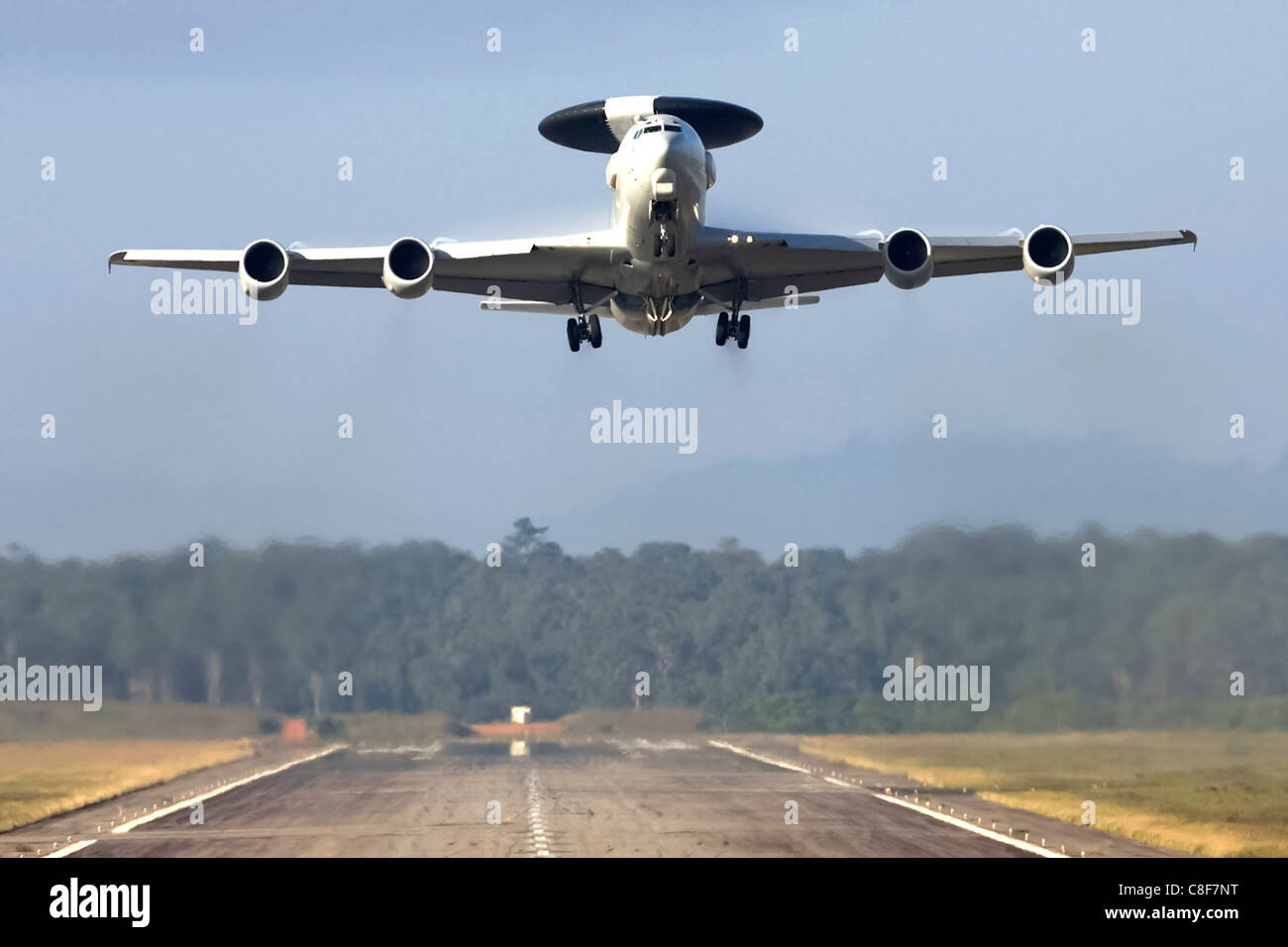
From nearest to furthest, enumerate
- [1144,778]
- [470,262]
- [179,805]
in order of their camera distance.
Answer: [470,262] < [1144,778] < [179,805]

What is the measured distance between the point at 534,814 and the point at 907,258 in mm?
19080

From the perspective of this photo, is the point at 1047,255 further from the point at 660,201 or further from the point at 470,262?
the point at 470,262

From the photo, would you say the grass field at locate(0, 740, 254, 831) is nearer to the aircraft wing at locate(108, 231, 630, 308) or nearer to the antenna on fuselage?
the aircraft wing at locate(108, 231, 630, 308)

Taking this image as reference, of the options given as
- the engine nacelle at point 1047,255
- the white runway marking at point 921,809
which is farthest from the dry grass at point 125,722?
the engine nacelle at point 1047,255

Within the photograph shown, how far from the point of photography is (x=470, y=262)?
37.8 meters

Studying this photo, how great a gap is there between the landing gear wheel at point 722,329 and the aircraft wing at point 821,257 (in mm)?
1051

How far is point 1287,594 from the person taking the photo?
4872 centimetres

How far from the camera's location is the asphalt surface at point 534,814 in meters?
39.1

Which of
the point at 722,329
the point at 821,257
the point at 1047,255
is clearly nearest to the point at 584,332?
the point at 722,329

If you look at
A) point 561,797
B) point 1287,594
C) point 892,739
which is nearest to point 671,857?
point 561,797

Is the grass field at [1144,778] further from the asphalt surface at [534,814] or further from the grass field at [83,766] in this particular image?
the grass field at [83,766]

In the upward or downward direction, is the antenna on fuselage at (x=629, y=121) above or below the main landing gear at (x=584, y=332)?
above

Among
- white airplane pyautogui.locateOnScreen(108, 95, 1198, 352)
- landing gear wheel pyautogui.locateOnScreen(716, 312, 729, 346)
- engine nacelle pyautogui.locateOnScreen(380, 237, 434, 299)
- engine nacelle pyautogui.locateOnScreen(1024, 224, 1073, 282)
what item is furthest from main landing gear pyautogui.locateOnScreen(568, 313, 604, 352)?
engine nacelle pyautogui.locateOnScreen(1024, 224, 1073, 282)

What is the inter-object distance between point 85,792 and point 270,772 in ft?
30.8
